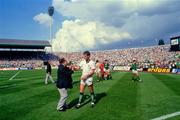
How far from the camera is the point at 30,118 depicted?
1009 cm

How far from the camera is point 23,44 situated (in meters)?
97.4

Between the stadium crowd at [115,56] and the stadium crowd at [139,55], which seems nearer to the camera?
the stadium crowd at [139,55]

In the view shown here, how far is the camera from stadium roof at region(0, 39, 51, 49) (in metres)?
96.0

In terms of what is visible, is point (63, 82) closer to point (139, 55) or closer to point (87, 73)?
point (87, 73)

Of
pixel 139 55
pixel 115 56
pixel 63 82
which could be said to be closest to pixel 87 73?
pixel 63 82

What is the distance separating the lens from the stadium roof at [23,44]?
95994 millimetres

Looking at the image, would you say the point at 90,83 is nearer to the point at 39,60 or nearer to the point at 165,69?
the point at 165,69

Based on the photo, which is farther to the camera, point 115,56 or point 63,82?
point 115,56

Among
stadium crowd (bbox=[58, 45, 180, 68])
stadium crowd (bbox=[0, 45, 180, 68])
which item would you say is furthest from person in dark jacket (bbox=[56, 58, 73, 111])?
stadium crowd (bbox=[0, 45, 180, 68])

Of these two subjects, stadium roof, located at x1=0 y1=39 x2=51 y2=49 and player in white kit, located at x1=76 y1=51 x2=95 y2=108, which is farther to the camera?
stadium roof, located at x1=0 y1=39 x2=51 y2=49

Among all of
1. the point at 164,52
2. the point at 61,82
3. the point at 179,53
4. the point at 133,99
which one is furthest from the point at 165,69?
the point at 61,82

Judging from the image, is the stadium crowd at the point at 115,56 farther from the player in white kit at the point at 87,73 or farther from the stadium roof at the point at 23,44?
the player in white kit at the point at 87,73

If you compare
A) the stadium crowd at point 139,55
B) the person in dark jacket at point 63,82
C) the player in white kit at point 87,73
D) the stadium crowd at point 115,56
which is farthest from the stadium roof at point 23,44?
the person in dark jacket at point 63,82

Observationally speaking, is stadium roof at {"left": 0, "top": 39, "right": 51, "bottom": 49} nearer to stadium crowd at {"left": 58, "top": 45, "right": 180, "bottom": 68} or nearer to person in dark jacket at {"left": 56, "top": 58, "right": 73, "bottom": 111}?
stadium crowd at {"left": 58, "top": 45, "right": 180, "bottom": 68}
